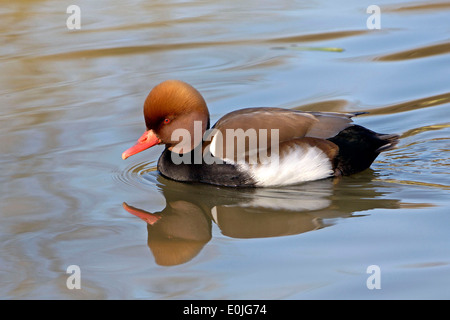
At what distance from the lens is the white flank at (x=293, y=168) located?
18.7ft

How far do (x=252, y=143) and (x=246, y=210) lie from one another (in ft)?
1.87

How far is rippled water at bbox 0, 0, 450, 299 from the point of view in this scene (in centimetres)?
430

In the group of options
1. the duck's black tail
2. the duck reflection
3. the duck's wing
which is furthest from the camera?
the duck's black tail

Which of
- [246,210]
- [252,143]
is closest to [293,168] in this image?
[252,143]

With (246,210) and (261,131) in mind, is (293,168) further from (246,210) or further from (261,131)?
(246,210)

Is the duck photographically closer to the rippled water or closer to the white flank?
the white flank

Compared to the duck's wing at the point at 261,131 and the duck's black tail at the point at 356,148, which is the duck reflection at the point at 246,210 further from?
the duck's wing at the point at 261,131

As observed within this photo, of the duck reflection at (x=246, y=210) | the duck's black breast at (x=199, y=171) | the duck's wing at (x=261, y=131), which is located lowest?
the duck reflection at (x=246, y=210)

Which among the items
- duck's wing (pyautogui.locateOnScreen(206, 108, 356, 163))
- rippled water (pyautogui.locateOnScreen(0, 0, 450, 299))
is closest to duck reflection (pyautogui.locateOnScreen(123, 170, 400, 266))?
rippled water (pyautogui.locateOnScreen(0, 0, 450, 299))

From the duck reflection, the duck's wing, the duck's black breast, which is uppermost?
the duck's wing

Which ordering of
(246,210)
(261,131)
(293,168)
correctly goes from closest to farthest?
1. (246,210)
2. (261,131)
3. (293,168)

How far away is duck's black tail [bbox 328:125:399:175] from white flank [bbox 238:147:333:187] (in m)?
0.11

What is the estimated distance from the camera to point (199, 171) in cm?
582

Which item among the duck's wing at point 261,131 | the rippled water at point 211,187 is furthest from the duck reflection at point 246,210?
the duck's wing at point 261,131
